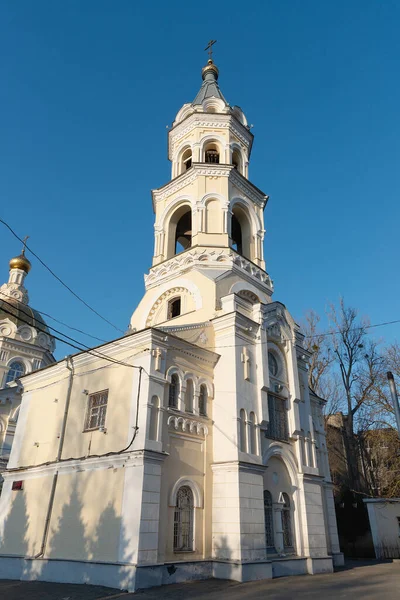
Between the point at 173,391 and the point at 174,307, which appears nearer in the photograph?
the point at 173,391

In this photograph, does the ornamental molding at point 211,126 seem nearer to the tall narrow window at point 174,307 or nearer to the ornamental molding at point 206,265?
the ornamental molding at point 206,265

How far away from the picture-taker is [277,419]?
51.8 ft

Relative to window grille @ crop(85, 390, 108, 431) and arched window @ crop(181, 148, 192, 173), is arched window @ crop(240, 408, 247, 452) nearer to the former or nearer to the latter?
window grille @ crop(85, 390, 108, 431)

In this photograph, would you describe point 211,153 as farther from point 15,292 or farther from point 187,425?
point 15,292

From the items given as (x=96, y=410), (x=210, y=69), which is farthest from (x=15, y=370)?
(x=210, y=69)

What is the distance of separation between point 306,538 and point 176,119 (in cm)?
2041

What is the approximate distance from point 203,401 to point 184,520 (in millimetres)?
3485

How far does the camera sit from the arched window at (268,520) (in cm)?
1378

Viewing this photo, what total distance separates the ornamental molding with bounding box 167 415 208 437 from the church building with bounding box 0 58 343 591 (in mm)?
38

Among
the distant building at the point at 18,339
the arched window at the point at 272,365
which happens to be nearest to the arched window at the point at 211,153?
the arched window at the point at 272,365

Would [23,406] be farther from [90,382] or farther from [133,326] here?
[133,326]

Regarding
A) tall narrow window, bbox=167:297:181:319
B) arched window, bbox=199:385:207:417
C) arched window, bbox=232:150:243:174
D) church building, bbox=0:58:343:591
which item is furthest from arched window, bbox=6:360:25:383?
arched window, bbox=232:150:243:174

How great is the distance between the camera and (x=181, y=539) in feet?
39.4

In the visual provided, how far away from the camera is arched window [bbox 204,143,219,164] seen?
22672 mm
